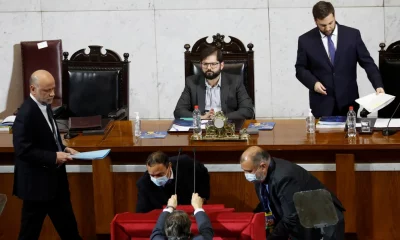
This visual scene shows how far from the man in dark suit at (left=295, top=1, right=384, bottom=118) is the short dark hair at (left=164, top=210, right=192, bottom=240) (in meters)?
2.41

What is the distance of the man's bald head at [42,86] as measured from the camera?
487 cm

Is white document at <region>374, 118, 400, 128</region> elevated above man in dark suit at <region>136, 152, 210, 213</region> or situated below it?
above

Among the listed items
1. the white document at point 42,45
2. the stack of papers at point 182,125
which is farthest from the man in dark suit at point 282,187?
the white document at point 42,45

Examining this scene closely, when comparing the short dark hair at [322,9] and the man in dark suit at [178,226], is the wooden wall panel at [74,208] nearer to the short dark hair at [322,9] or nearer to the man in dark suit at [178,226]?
the man in dark suit at [178,226]

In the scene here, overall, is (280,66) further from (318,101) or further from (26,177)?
(26,177)

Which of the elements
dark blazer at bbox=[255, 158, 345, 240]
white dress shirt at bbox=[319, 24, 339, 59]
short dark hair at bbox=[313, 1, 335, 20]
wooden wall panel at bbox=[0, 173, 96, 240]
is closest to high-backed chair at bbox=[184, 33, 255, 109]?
white dress shirt at bbox=[319, 24, 339, 59]

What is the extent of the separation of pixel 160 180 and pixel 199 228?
91 cm

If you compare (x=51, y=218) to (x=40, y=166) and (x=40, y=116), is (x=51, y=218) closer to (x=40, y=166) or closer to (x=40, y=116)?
(x=40, y=166)

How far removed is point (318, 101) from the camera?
614cm

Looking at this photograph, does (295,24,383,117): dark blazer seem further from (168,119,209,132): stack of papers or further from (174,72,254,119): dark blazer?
(168,119,209,132): stack of papers

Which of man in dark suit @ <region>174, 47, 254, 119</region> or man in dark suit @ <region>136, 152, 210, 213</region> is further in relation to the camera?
man in dark suit @ <region>174, 47, 254, 119</region>

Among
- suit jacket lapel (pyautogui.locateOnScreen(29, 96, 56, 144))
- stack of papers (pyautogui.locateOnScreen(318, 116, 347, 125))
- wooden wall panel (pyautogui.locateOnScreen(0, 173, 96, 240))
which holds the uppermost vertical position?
suit jacket lapel (pyautogui.locateOnScreen(29, 96, 56, 144))

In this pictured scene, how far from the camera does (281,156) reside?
5.23 m

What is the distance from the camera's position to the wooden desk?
16.8 feet
